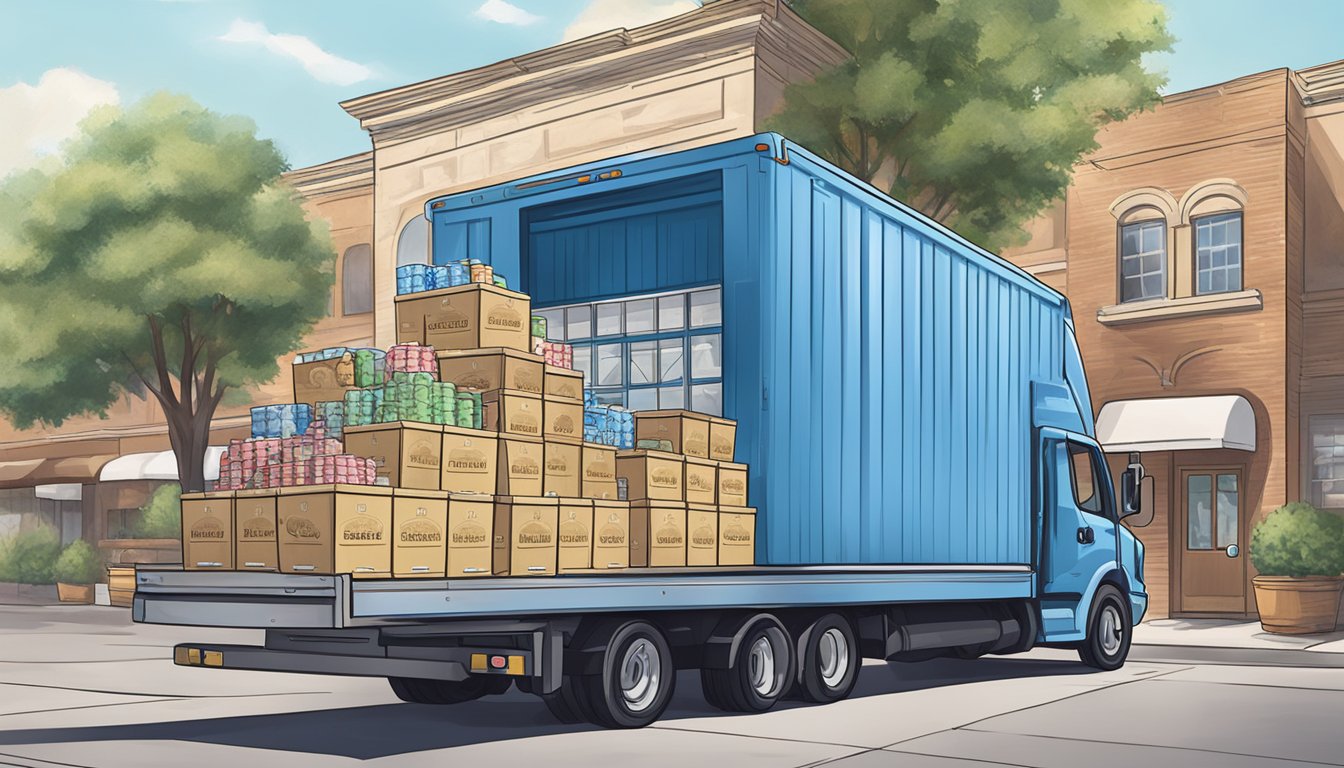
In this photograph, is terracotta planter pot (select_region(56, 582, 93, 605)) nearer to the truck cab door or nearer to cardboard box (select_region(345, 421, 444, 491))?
the truck cab door

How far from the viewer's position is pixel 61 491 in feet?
140

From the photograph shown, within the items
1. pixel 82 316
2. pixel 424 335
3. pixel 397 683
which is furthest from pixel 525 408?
pixel 82 316

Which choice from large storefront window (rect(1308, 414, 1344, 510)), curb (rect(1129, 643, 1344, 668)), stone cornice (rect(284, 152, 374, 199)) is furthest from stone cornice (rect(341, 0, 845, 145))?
curb (rect(1129, 643, 1344, 668))

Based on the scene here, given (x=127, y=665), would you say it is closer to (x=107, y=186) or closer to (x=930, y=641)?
(x=930, y=641)

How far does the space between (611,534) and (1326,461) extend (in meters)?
18.7

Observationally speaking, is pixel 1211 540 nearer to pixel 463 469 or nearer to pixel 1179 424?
pixel 1179 424

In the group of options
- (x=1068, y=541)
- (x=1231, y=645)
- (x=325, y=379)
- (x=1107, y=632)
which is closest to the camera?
(x=325, y=379)

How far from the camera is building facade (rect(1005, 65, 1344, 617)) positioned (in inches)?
984

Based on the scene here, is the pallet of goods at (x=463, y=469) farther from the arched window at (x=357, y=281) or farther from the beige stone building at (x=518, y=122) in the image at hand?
the arched window at (x=357, y=281)

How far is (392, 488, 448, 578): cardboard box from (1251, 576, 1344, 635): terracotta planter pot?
54.5ft

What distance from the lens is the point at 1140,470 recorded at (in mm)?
15727

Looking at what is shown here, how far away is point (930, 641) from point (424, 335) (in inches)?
205

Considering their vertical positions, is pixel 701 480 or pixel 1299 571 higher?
pixel 701 480

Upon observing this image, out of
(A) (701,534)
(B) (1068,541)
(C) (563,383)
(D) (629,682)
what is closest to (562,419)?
(C) (563,383)
